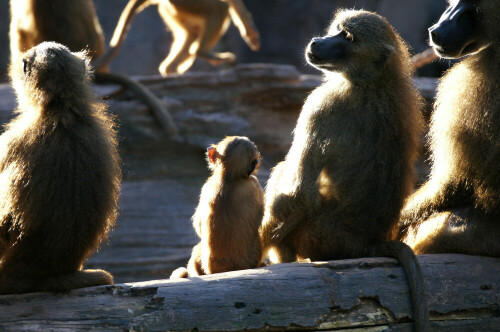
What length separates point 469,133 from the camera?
384cm

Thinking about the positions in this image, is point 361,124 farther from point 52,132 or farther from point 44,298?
point 44,298

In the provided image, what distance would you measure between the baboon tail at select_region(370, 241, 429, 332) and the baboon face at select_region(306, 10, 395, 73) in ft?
3.35

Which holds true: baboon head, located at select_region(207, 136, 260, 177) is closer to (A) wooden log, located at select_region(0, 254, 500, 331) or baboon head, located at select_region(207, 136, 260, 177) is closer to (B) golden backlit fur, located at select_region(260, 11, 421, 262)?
(B) golden backlit fur, located at select_region(260, 11, 421, 262)

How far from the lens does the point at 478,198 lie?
12.7 feet

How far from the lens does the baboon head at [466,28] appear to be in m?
3.80

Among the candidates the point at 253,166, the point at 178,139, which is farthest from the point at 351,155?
the point at 178,139

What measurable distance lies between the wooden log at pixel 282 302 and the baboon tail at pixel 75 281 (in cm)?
4

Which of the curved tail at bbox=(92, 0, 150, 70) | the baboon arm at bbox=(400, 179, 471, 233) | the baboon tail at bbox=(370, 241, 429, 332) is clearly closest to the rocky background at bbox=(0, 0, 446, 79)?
the curved tail at bbox=(92, 0, 150, 70)

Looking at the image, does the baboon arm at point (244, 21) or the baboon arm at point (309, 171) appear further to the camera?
the baboon arm at point (244, 21)

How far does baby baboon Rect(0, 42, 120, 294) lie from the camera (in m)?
3.35

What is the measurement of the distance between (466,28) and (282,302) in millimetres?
1848

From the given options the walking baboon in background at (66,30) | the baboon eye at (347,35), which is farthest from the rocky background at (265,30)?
the baboon eye at (347,35)

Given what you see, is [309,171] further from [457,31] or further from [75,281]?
[75,281]

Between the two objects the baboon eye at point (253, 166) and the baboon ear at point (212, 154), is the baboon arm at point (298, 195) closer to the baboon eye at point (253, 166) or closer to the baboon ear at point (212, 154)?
the baboon eye at point (253, 166)
